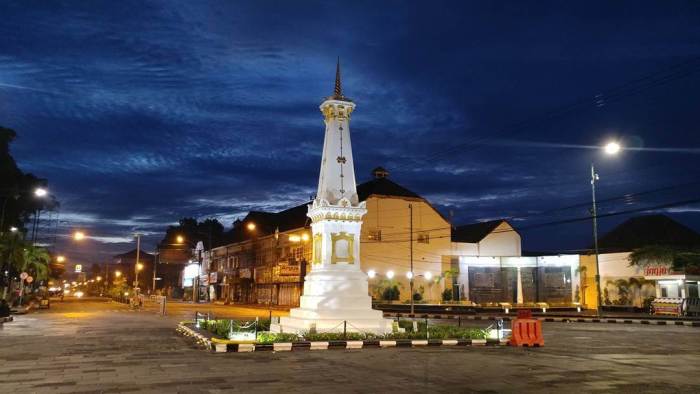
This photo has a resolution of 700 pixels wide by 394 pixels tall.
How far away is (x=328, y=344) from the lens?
57.9 ft

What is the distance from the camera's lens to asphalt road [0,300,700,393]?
10.8 metres

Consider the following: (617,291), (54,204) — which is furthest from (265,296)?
(617,291)

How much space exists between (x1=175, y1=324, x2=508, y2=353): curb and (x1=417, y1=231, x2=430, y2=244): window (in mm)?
33901

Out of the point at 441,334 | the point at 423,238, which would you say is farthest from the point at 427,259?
the point at 441,334

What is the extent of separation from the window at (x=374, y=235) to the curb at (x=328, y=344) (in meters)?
30.6

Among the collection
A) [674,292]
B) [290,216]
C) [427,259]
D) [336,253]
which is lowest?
[674,292]

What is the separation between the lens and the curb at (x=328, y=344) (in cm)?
1633

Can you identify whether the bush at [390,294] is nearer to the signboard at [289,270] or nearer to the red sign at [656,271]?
the signboard at [289,270]

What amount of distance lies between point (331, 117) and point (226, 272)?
188 feet

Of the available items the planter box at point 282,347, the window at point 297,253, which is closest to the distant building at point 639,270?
the window at point 297,253

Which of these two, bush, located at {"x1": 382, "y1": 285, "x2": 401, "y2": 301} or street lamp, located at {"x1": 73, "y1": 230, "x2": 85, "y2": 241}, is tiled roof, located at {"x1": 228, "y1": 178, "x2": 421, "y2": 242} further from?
street lamp, located at {"x1": 73, "y1": 230, "x2": 85, "y2": 241}

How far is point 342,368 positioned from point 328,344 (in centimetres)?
452

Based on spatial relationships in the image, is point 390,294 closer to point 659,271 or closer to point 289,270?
point 289,270

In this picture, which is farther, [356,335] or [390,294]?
[390,294]
